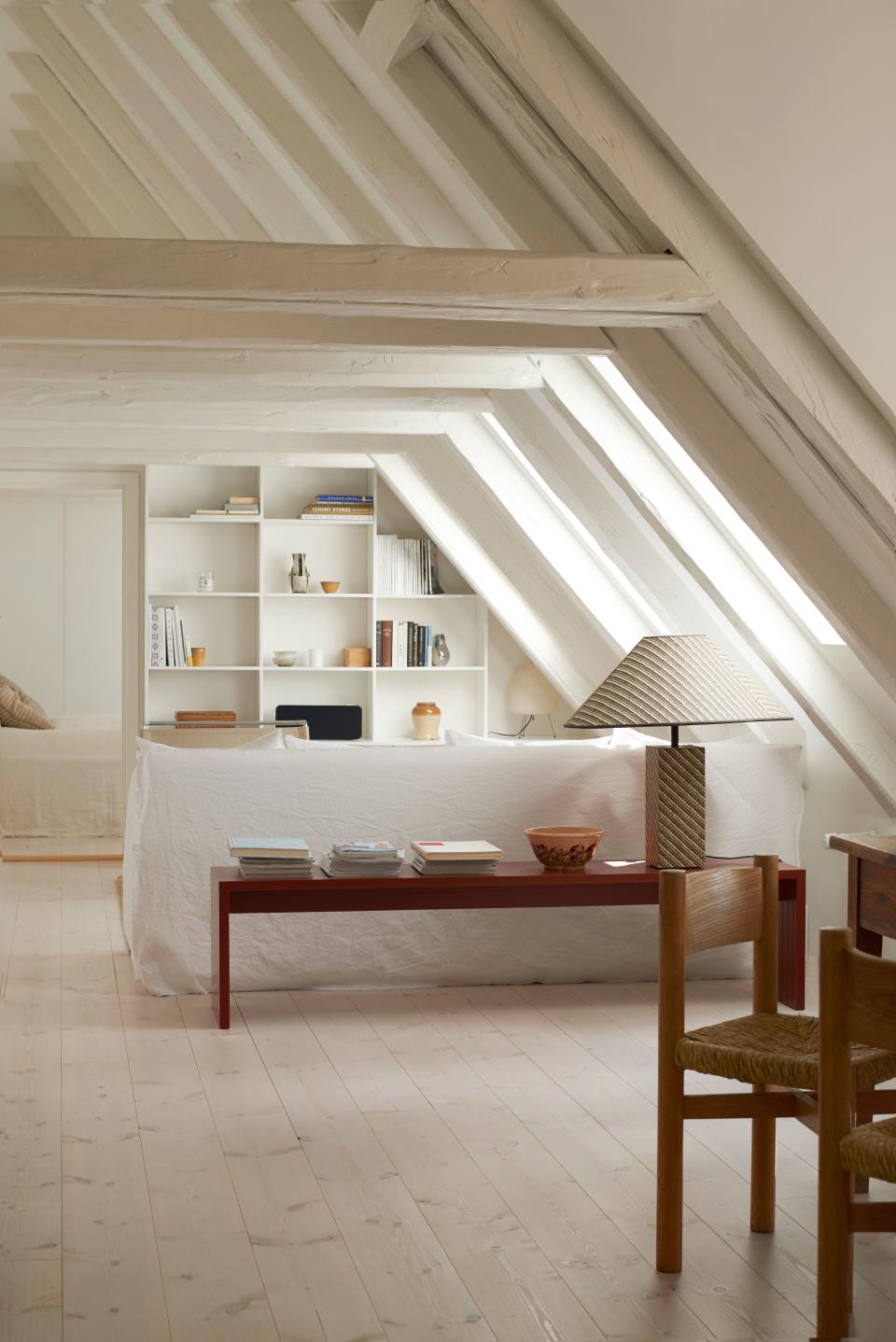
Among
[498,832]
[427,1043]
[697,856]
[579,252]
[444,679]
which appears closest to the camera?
[579,252]

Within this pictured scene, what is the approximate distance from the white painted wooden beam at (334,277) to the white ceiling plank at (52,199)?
322 cm

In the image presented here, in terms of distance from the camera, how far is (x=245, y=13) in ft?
12.6

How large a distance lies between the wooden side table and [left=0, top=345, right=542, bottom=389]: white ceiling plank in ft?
5.38

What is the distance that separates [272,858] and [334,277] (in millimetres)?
1620

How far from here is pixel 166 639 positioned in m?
7.40

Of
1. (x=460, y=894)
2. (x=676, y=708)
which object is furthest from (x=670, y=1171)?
(x=676, y=708)

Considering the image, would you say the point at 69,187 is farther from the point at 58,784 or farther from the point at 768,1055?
the point at 768,1055

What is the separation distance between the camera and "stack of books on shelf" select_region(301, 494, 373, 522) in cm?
757

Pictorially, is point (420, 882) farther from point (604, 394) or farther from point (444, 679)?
point (444, 679)

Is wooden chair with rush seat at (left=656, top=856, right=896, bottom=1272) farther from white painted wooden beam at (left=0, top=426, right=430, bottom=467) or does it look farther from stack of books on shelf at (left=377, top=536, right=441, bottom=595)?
stack of books on shelf at (left=377, top=536, right=441, bottom=595)

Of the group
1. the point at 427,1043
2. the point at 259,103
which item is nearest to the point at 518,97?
the point at 259,103

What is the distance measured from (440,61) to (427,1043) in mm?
2555

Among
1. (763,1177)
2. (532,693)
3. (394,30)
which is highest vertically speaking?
(394,30)

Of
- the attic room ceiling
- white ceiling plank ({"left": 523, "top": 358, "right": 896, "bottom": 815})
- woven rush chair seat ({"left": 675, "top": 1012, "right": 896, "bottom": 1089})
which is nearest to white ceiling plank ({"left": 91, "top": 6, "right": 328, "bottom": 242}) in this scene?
the attic room ceiling
